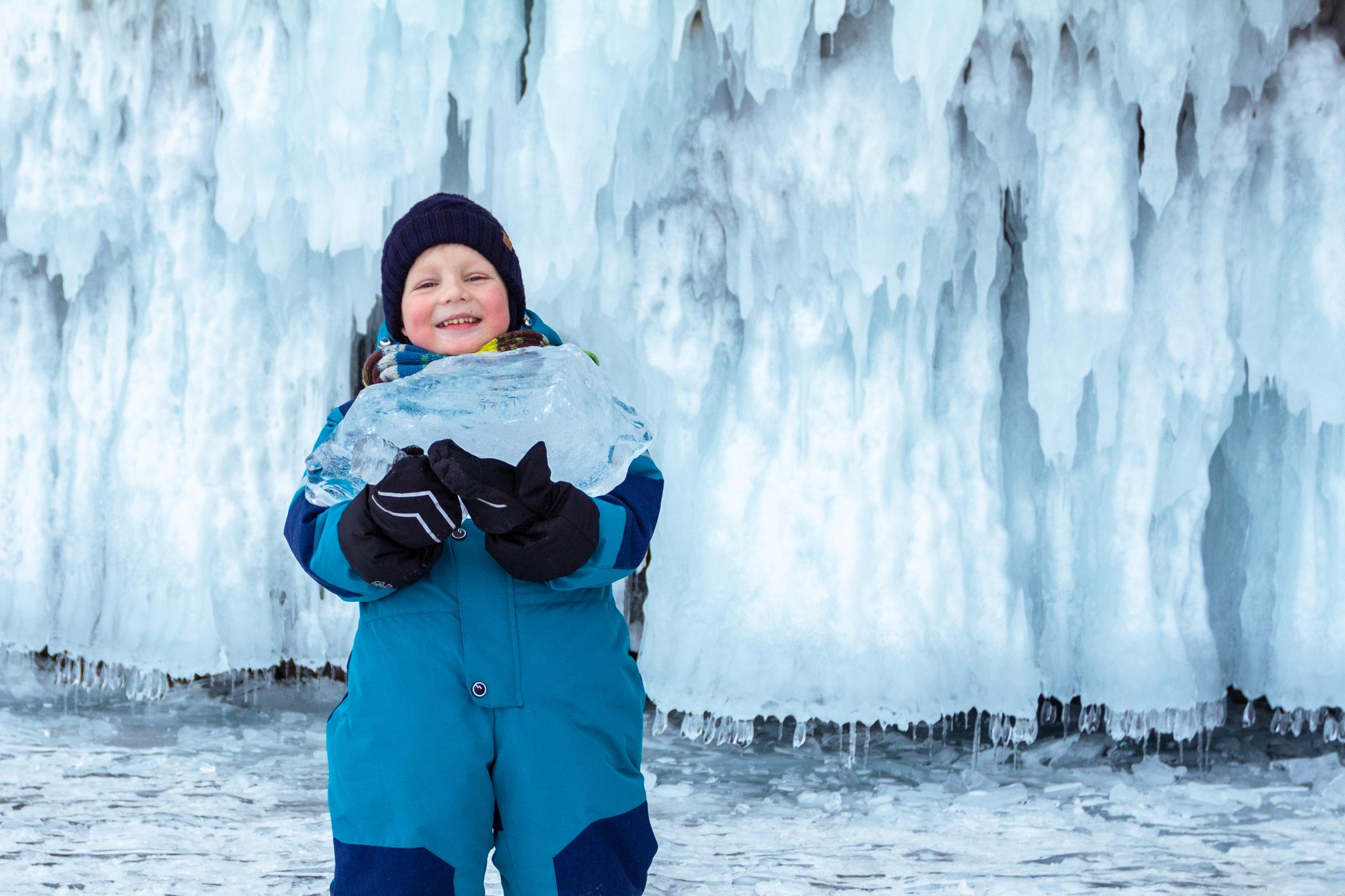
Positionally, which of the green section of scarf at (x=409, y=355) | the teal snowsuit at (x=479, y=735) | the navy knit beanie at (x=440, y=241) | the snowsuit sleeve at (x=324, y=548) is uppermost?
the navy knit beanie at (x=440, y=241)

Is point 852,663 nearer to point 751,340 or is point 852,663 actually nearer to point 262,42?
point 751,340

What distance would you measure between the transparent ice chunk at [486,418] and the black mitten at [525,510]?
7 cm

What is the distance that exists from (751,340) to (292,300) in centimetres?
161

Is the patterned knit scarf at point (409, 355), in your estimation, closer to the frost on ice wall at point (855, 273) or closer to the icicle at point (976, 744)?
the frost on ice wall at point (855, 273)

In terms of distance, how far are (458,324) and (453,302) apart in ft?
0.10

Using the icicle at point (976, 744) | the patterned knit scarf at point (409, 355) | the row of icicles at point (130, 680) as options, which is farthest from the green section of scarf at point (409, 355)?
the row of icicles at point (130, 680)

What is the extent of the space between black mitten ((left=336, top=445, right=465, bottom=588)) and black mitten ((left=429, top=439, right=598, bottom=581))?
0.02 m

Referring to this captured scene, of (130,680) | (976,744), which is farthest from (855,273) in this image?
(130,680)

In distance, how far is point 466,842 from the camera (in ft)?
4.20

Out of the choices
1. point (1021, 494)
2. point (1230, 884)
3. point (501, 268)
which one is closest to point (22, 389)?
point (501, 268)

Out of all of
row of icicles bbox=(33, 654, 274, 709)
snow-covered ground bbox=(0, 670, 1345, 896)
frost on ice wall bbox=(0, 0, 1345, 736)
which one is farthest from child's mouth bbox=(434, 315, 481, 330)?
row of icicles bbox=(33, 654, 274, 709)

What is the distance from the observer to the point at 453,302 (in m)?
1.43

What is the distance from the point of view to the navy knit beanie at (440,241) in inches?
57.4

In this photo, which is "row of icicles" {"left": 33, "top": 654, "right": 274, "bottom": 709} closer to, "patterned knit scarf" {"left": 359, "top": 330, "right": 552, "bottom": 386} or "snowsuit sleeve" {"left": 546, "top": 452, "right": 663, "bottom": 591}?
"patterned knit scarf" {"left": 359, "top": 330, "right": 552, "bottom": 386}
